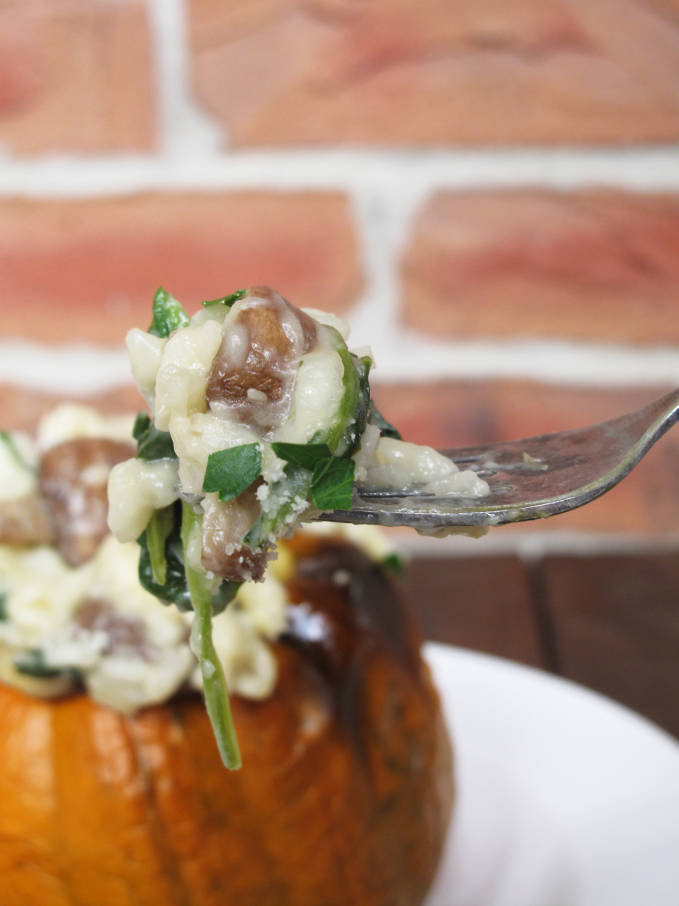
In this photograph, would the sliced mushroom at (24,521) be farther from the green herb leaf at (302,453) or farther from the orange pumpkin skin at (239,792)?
the green herb leaf at (302,453)

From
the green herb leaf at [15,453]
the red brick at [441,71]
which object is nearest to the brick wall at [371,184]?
the red brick at [441,71]

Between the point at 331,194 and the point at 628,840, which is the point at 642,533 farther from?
the point at 628,840

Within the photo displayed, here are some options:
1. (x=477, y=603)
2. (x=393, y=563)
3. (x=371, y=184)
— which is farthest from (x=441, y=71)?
(x=393, y=563)

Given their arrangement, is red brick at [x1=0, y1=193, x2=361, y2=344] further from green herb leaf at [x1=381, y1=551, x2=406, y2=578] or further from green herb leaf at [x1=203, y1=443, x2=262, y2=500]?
green herb leaf at [x1=203, y1=443, x2=262, y2=500]

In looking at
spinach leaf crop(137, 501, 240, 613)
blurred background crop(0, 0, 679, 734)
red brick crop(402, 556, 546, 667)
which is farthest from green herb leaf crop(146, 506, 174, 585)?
blurred background crop(0, 0, 679, 734)

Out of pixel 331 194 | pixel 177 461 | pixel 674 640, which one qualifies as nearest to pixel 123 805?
pixel 177 461
